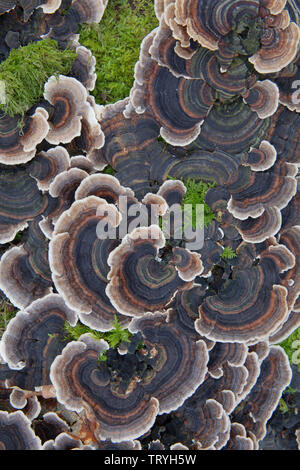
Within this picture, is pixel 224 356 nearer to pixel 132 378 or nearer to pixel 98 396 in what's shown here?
pixel 132 378

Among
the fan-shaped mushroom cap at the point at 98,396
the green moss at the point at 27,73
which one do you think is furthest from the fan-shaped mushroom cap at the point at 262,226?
the green moss at the point at 27,73

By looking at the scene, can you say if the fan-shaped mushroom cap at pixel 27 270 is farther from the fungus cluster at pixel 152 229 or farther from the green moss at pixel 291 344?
the green moss at pixel 291 344

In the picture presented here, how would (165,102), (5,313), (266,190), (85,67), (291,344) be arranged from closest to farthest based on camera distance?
1. (165,102)
2. (266,190)
3. (85,67)
4. (5,313)
5. (291,344)

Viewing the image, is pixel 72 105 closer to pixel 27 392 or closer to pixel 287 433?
pixel 27 392

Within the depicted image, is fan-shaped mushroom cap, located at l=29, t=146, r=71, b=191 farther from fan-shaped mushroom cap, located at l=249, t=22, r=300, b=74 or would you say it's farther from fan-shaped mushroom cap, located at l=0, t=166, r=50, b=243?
fan-shaped mushroom cap, located at l=249, t=22, r=300, b=74

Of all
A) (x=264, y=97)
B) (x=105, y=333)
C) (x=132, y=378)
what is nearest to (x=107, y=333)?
(x=105, y=333)

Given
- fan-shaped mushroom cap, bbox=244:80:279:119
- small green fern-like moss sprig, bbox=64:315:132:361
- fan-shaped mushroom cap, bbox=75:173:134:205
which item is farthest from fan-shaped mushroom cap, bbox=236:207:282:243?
small green fern-like moss sprig, bbox=64:315:132:361

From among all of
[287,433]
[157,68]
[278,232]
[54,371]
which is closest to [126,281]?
[54,371]
